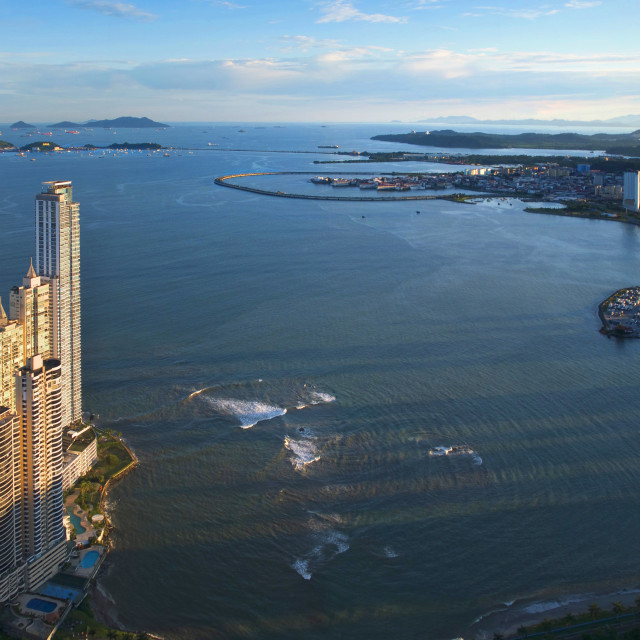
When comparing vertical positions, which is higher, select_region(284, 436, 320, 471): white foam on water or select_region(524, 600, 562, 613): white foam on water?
select_region(284, 436, 320, 471): white foam on water

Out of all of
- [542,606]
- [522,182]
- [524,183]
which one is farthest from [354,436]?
[522,182]

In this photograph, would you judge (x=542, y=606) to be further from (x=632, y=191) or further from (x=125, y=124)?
(x=125, y=124)

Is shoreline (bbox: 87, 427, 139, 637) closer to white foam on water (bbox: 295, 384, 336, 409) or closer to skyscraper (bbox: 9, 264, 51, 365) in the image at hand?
skyscraper (bbox: 9, 264, 51, 365)

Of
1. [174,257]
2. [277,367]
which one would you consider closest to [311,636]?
[277,367]

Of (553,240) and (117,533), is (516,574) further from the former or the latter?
(553,240)

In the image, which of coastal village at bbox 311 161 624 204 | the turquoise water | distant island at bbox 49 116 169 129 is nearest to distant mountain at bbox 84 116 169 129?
distant island at bbox 49 116 169 129

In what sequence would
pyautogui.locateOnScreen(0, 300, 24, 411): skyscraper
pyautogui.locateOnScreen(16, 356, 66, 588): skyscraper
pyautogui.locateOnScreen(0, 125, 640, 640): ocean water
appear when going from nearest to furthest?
pyautogui.locateOnScreen(16, 356, 66, 588): skyscraper
pyautogui.locateOnScreen(0, 125, 640, 640): ocean water
pyautogui.locateOnScreen(0, 300, 24, 411): skyscraper

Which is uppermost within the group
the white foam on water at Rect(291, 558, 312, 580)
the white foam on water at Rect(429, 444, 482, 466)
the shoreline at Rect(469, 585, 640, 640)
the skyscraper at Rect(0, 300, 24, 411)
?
the skyscraper at Rect(0, 300, 24, 411)

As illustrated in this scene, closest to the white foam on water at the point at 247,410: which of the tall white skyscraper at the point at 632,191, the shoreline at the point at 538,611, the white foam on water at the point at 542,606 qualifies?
the shoreline at the point at 538,611
